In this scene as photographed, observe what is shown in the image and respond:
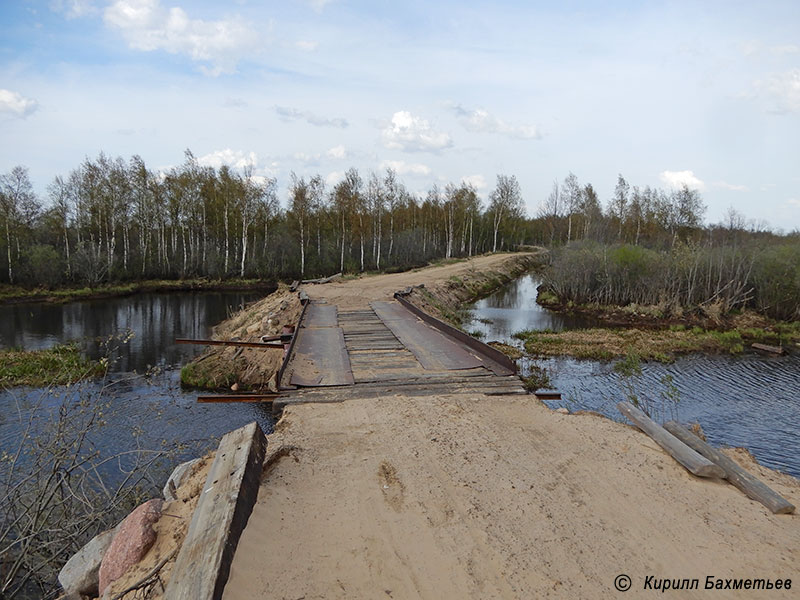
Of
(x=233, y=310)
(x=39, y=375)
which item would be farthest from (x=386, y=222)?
(x=39, y=375)

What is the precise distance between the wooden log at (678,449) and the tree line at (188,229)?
1285 inches

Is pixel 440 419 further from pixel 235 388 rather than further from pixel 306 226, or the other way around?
pixel 306 226

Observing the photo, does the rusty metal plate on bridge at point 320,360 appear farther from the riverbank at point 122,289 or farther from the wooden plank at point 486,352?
the riverbank at point 122,289

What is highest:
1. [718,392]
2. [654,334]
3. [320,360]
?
[320,360]

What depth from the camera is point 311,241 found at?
43.8 metres

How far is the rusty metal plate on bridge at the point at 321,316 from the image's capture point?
41.8 ft

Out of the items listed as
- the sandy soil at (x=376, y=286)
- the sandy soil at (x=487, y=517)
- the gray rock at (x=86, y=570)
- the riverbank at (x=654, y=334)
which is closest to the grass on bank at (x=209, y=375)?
the sandy soil at (x=376, y=286)

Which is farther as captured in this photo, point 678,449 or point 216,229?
point 216,229

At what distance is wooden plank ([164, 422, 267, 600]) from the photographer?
9.30 ft

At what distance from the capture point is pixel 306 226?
4259 cm

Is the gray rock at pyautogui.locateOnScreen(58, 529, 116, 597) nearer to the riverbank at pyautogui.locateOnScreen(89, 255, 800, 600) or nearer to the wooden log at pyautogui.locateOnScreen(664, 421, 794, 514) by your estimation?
the riverbank at pyautogui.locateOnScreen(89, 255, 800, 600)

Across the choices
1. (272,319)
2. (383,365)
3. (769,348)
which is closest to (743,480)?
(383,365)

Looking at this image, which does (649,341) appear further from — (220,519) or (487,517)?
(220,519)

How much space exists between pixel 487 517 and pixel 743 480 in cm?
253
